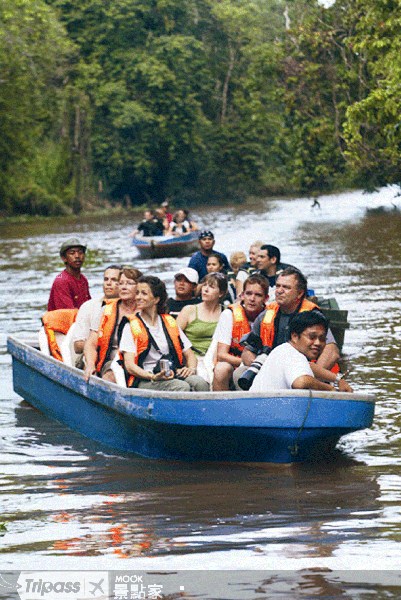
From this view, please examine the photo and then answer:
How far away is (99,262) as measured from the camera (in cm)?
3042

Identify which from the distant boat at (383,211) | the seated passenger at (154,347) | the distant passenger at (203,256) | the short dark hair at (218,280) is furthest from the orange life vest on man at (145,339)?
the distant boat at (383,211)

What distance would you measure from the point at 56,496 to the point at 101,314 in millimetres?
2231

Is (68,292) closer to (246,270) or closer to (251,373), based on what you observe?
(251,373)

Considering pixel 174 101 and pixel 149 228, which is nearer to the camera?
pixel 149 228

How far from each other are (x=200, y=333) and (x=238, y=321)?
3.54 ft

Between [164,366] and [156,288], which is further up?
[156,288]

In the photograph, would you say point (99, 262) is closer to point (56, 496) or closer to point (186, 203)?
point (56, 496)

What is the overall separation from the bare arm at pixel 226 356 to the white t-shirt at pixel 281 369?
899 mm

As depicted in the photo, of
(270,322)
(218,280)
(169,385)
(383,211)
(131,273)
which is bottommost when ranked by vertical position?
(169,385)

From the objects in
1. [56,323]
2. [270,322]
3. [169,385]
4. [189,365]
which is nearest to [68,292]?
[56,323]

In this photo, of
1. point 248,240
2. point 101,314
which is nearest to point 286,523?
point 101,314

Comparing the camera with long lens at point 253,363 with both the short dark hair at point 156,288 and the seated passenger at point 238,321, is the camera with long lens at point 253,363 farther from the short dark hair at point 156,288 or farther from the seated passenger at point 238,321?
the short dark hair at point 156,288

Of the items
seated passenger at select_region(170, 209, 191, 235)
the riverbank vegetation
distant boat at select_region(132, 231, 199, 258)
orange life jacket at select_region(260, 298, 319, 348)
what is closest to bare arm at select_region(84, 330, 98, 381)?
orange life jacket at select_region(260, 298, 319, 348)

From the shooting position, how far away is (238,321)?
32.3 ft
